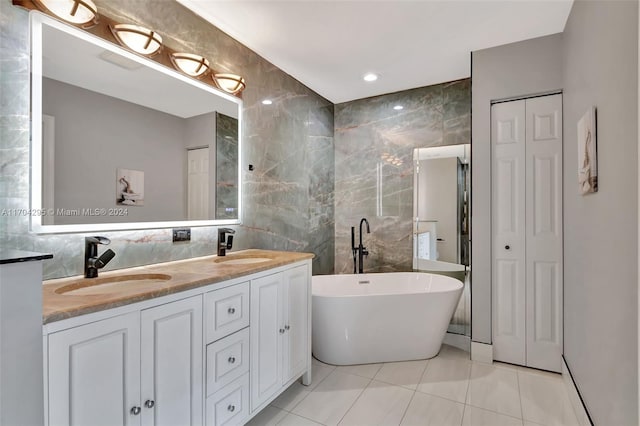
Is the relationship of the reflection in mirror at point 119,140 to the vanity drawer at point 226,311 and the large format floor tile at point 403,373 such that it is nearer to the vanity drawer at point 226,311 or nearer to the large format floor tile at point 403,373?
the vanity drawer at point 226,311

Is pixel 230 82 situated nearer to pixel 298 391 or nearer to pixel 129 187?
pixel 129 187

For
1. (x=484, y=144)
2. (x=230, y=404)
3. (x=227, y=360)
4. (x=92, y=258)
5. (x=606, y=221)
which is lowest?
(x=230, y=404)

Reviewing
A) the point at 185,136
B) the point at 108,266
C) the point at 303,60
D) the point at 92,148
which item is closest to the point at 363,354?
the point at 108,266

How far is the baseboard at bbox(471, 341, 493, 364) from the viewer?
2629 millimetres

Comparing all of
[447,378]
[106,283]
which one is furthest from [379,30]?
[447,378]

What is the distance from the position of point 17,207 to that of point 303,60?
221 centimetres

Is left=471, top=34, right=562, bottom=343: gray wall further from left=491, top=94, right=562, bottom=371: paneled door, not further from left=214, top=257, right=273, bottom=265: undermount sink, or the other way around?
left=214, top=257, right=273, bottom=265: undermount sink

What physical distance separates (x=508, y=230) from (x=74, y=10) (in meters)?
3.03

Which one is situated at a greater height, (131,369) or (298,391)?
(131,369)

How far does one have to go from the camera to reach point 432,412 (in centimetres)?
200

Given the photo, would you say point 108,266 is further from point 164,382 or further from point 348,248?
point 348,248

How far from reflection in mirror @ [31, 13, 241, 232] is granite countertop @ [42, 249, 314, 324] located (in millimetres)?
261

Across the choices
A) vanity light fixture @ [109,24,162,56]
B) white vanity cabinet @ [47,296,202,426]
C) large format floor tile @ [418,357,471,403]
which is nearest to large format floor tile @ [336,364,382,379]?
large format floor tile @ [418,357,471,403]

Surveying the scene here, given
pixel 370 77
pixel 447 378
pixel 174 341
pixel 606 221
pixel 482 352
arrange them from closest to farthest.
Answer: pixel 174 341, pixel 606 221, pixel 447 378, pixel 482 352, pixel 370 77
